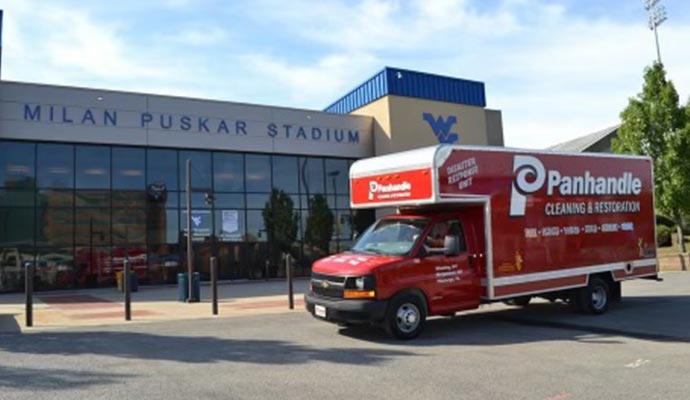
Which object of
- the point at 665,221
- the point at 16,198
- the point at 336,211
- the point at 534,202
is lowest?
the point at 534,202

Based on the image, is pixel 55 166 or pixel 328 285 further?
pixel 55 166

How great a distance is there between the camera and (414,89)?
28.8m

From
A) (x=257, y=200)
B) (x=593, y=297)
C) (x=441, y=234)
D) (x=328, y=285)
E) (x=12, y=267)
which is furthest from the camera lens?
(x=257, y=200)

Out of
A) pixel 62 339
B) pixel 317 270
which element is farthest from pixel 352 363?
pixel 62 339

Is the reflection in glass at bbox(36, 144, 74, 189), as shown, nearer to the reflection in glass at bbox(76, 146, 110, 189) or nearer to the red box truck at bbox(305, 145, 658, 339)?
the reflection in glass at bbox(76, 146, 110, 189)

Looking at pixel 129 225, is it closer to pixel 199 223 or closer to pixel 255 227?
pixel 199 223

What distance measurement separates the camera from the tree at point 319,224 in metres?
27.4

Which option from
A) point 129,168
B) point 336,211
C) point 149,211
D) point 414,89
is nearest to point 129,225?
point 149,211

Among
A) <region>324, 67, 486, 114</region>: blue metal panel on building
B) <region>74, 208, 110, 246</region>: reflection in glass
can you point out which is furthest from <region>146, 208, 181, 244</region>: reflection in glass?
<region>324, 67, 486, 114</region>: blue metal panel on building

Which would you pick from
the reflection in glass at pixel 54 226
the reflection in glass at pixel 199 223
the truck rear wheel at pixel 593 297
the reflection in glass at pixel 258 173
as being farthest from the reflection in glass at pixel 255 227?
the truck rear wheel at pixel 593 297

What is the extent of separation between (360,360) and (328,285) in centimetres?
193

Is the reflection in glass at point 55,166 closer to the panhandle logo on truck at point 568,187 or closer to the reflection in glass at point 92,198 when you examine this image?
the reflection in glass at point 92,198

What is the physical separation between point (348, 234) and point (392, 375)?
21663mm

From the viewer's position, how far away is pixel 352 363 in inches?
293
